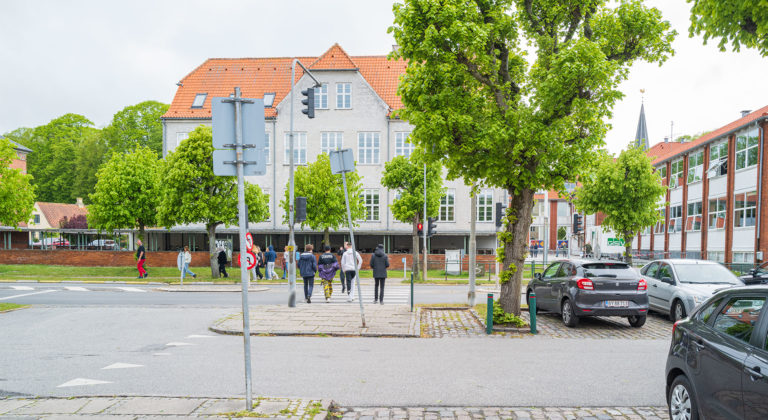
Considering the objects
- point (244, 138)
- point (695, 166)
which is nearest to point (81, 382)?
point (244, 138)

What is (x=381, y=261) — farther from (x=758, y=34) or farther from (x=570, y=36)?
(x=758, y=34)

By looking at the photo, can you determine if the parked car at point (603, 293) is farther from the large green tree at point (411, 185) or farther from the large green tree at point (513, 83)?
the large green tree at point (411, 185)

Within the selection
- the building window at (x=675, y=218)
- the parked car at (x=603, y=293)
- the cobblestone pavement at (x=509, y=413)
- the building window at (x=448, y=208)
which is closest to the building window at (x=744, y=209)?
the building window at (x=675, y=218)

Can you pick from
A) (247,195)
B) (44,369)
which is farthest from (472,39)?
(247,195)

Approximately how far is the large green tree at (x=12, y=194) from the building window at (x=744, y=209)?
42.6 m

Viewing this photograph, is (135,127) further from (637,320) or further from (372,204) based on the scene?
(637,320)

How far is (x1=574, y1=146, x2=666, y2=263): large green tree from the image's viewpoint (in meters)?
28.8

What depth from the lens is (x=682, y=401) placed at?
4746 millimetres

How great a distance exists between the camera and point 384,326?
11.5 meters

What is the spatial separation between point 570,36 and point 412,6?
3.97m

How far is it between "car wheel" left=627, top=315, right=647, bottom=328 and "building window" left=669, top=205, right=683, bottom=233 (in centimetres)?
3332

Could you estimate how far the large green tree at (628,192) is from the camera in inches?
1133

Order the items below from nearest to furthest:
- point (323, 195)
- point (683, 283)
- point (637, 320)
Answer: point (637, 320) → point (683, 283) → point (323, 195)

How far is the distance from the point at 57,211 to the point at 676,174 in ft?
232
